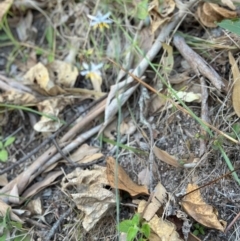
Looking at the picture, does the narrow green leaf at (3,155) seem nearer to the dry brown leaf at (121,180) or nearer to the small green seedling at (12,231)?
the small green seedling at (12,231)

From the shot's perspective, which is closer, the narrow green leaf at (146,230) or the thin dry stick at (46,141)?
the narrow green leaf at (146,230)

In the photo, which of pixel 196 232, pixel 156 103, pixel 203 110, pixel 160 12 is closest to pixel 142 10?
pixel 160 12

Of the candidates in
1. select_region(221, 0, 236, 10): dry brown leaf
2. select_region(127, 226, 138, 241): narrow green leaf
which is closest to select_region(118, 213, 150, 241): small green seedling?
select_region(127, 226, 138, 241): narrow green leaf

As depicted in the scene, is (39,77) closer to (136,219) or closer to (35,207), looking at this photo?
(35,207)

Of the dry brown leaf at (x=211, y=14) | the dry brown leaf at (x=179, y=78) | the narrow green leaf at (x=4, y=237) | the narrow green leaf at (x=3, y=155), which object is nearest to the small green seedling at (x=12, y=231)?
the narrow green leaf at (x=4, y=237)

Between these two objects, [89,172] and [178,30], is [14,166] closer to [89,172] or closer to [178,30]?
[89,172]

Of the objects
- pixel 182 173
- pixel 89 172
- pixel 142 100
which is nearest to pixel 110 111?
pixel 142 100
